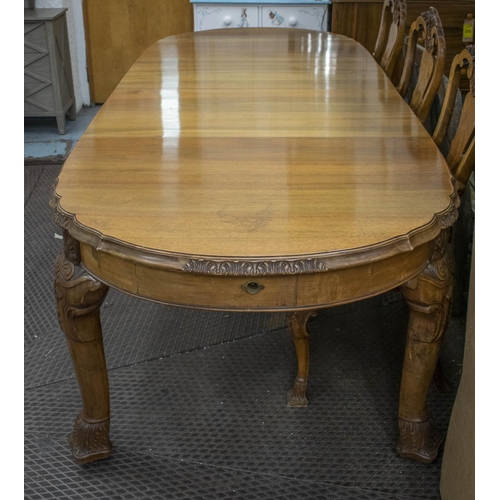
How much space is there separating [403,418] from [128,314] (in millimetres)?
1061

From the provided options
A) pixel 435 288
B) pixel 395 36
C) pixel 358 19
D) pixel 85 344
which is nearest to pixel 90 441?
pixel 85 344

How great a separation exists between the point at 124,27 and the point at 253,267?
383cm

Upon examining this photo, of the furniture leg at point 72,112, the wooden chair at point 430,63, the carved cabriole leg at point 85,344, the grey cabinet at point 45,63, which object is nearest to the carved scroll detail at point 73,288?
the carved cabriole leg at point 85,344

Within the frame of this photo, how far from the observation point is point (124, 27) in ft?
14.7

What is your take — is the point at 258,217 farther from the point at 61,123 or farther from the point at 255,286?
the point at 61,123

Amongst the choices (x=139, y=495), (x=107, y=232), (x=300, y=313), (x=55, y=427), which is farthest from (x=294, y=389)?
(x=107, y=232)

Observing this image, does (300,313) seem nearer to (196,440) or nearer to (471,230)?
(196,440)

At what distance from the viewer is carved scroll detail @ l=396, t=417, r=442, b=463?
61.8 inches

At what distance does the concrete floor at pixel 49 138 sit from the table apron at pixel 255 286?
2.65 metres

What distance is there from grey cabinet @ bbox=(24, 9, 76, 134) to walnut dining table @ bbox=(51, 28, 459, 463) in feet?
6.76

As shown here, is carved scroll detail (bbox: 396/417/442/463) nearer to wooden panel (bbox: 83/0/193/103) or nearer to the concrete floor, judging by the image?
the concrete floor

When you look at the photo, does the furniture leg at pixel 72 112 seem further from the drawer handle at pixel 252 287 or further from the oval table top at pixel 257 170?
the drawer handle at pixel 252 287

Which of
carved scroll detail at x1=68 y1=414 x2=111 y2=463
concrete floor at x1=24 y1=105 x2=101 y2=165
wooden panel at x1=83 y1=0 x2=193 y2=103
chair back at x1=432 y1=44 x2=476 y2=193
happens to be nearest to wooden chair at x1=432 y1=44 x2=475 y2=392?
chair back at x1=432 y1=44 x2=476 y2=193

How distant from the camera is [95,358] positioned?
58.1 inches
